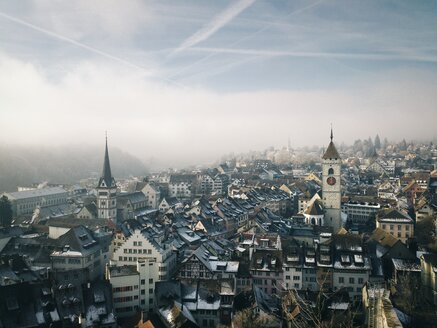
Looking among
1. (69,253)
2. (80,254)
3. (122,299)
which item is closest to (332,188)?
(80,254)

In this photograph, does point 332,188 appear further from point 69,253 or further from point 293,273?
point 69,253

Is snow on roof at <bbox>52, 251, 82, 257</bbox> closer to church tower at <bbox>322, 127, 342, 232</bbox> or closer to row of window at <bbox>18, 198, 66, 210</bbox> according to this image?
church tower at <bbox>322, 127, 342, 232</bbox>

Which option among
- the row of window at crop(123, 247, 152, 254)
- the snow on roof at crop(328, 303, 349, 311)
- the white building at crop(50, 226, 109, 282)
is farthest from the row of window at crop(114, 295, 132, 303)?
the snow on roof at crop(328, 303, 349, 311)

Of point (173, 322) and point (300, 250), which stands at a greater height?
point (300, 250)

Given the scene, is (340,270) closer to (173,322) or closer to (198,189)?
(173,322)

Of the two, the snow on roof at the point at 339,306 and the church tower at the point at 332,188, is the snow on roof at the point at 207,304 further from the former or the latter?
the church tower at the point at 332,188

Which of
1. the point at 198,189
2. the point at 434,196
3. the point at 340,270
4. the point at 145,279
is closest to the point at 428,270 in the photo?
the point at 340,270

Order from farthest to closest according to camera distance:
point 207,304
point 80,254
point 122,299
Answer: point 80,254 → point 122,299 → point 207,304

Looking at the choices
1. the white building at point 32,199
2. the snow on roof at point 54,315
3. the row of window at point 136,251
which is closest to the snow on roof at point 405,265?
the row of window at point 136,251
